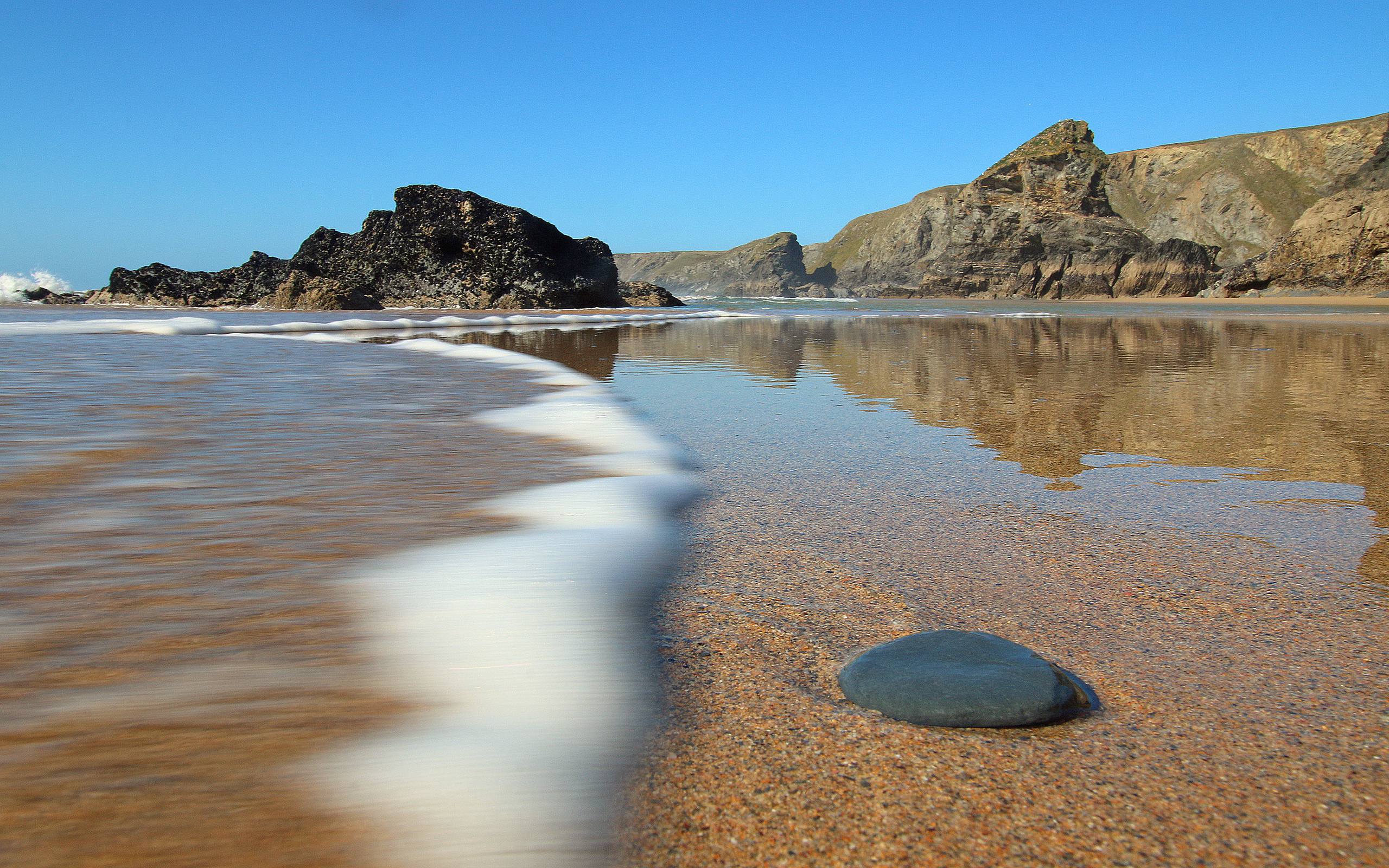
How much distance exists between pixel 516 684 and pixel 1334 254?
47019 millimetres

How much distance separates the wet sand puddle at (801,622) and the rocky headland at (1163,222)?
4288 centimetres

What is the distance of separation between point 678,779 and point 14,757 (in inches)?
36.6

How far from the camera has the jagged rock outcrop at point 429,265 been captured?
101 feet

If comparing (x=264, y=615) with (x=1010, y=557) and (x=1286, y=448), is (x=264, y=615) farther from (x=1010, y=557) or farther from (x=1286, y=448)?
(x=1286, y=448)

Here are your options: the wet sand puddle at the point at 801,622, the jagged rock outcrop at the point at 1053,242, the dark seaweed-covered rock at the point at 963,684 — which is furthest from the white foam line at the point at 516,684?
the jagged rock outcrop at the point at 1053,242

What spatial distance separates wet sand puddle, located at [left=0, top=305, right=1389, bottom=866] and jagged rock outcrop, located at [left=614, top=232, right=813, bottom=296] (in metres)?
126

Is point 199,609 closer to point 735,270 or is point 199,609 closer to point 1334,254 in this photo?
point 1334,254

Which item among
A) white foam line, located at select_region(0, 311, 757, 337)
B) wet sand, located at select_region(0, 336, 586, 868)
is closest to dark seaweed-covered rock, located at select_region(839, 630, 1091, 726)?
wet sand, located at select_region(0, 336, 586, 868)

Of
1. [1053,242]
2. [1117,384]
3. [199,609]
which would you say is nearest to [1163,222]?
[1053,242]

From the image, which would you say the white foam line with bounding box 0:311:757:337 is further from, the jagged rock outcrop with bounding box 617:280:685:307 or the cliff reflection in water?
the jagged rock outcrop with bounding box 617:280:685:307

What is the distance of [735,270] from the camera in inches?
5930

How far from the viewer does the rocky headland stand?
3800 cm

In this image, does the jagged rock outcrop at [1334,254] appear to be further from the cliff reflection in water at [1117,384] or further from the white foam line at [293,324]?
the white foam line at [293,324]

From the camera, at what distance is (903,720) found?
50.8 inches
